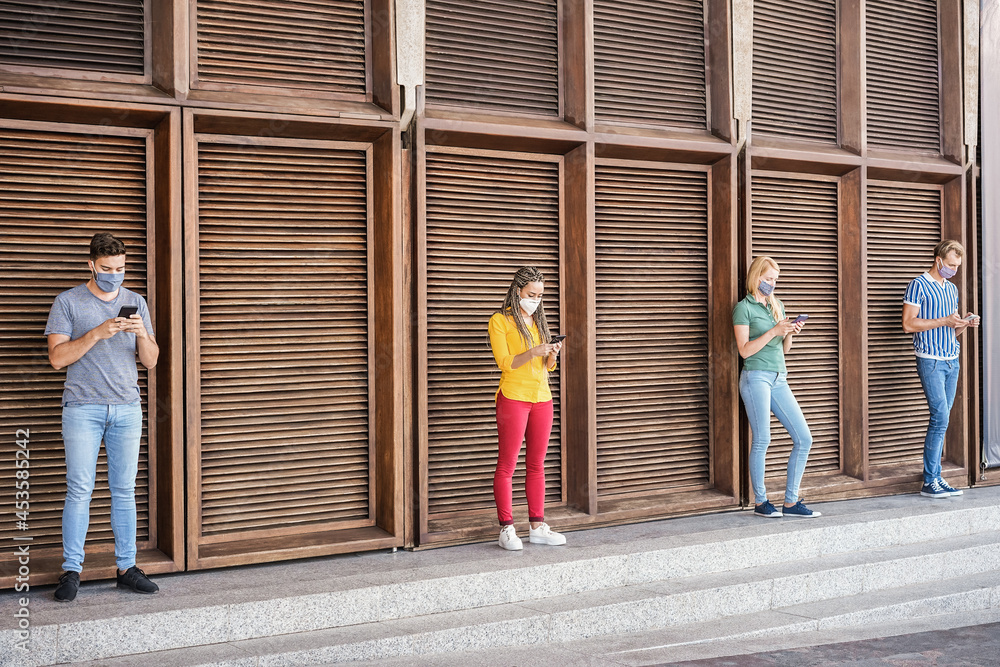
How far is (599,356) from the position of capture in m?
6.85

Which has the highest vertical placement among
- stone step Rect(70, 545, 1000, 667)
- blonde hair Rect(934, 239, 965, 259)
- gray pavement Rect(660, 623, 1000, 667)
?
blonde hair Rect(934, 239, 965, 259)

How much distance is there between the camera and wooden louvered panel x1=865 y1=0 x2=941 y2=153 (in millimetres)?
7984

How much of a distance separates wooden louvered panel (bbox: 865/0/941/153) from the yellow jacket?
4.07 meters

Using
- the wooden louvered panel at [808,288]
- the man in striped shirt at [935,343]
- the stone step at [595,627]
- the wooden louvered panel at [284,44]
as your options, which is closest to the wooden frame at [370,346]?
the wooden louvered panel at [284,44]

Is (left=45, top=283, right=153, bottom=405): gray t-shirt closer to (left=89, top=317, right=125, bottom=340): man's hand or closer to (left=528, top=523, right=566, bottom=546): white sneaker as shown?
(left=89, top=317, right=125, bottom=340): man's hand

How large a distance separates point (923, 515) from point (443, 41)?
4832 millimetres

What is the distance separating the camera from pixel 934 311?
7484mm

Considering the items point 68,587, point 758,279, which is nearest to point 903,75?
point 758,279

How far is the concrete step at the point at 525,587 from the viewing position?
4.53 m

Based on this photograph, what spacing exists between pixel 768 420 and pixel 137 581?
436 centimetres

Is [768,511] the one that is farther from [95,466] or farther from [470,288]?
[95,466]

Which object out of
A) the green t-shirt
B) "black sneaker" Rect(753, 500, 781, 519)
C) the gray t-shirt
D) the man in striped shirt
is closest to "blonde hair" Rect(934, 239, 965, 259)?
the man in striped shirt

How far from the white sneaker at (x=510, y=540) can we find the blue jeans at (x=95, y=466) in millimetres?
2178

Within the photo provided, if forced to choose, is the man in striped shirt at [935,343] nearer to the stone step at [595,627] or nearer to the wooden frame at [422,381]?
the stone step at [595,627]
